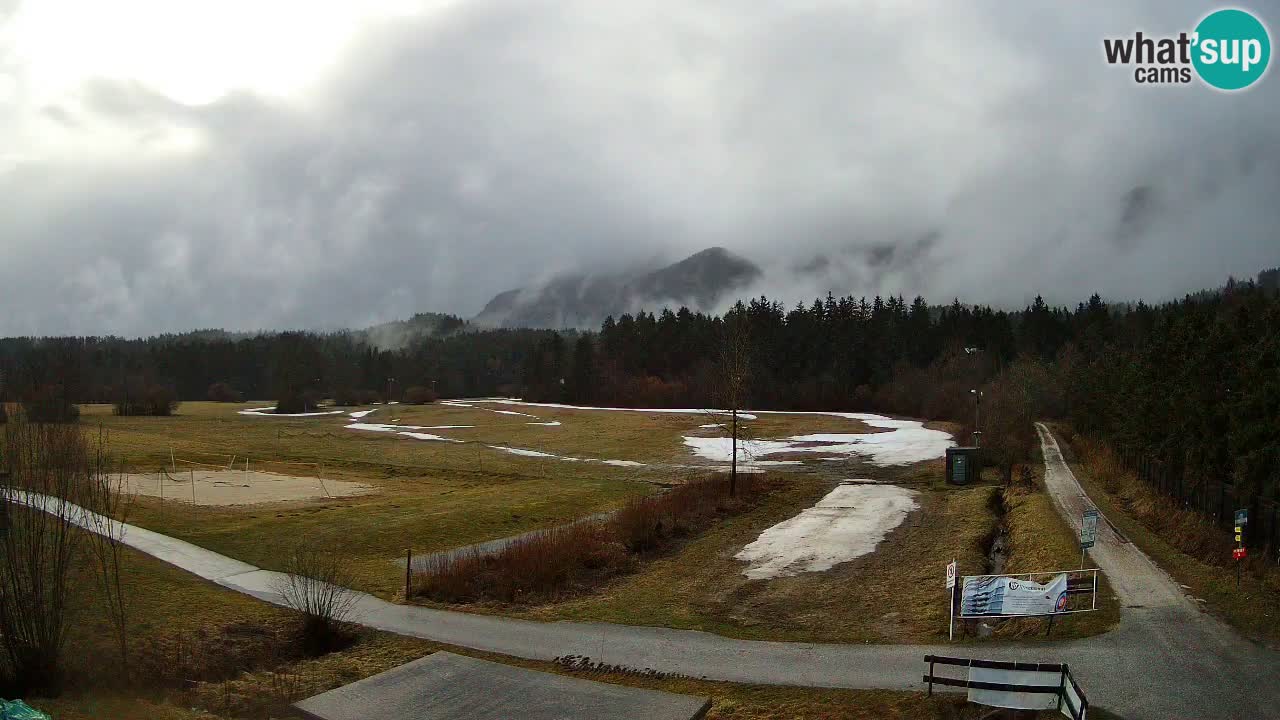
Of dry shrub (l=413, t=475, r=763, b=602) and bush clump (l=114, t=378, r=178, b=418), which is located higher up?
bush clump (l=114, t=378, r=178, b=418)

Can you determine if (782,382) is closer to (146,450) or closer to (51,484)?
(146,450)

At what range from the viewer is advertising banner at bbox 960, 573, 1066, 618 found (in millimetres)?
15773

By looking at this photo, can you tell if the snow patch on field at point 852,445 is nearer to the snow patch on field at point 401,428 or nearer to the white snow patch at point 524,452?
the white snow patch at point 524,452

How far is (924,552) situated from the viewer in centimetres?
2681

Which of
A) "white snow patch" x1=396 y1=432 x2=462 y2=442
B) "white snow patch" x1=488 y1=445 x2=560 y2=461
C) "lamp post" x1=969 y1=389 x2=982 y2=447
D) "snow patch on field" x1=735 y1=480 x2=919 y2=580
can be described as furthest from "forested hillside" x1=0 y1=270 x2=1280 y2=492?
"white snow patch" x1=396 y1=432 x2=462 y2=442

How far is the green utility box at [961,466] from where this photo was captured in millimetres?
42031

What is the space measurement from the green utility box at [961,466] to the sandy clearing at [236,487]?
108 ft

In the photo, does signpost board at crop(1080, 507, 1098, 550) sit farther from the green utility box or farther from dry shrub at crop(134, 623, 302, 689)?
the green utility box

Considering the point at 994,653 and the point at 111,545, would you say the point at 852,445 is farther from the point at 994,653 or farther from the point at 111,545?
the point at 111,545

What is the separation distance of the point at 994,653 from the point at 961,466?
28998 mm

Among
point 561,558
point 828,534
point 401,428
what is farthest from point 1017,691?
point 401,428

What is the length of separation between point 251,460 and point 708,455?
3541 cm

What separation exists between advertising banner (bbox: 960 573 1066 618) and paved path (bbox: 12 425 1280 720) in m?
0.78

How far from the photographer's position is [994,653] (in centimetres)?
1513
